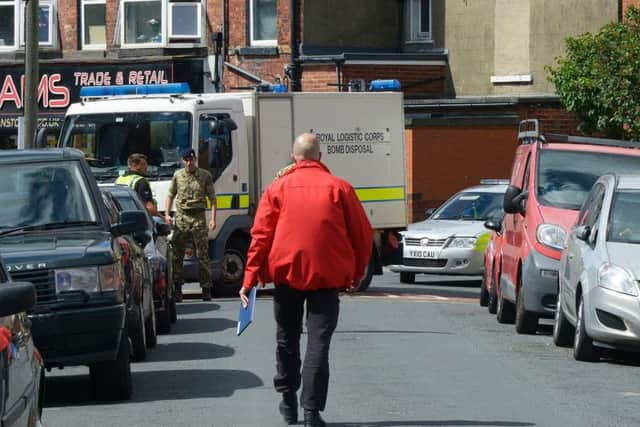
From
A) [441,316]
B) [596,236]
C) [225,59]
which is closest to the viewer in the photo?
[596,236]

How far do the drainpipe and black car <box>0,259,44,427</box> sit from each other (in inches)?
1067

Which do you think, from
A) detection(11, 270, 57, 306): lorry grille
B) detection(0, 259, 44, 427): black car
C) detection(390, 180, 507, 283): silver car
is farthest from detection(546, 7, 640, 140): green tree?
detection(0, 259, 44, 427): black car

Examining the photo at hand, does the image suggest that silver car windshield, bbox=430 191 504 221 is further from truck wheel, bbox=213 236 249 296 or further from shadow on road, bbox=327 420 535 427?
shadow on road, bbox=327 420 535 427

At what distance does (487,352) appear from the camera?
13758 mm

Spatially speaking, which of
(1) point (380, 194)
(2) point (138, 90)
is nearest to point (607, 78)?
(1) point (380, 194)

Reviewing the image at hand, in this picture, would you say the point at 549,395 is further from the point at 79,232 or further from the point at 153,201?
the point at 153,201

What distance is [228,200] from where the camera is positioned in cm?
2125

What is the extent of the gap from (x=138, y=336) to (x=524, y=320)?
4467 millimetres

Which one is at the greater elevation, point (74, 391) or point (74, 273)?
point (74, 273)

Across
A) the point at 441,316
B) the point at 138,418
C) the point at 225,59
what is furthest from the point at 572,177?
the point at 225,59

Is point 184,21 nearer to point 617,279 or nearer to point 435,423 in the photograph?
point 617,279

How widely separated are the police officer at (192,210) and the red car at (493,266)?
359 cm

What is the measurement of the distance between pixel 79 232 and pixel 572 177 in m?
7.02

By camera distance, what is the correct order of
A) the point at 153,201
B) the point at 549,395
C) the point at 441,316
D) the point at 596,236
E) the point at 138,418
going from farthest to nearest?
the point at 153,201, the point at 441,316, the point at 596,236, the point at 549,395, the point at 138,418
